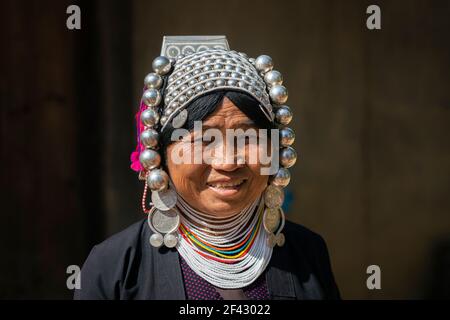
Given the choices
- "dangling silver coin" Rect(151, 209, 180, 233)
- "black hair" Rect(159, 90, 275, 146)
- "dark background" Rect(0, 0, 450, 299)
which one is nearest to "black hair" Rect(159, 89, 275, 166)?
"black hair" Rect(159, 90, 275, 146)

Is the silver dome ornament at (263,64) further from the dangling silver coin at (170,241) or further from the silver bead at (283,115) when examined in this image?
the dangling silver coin at (170,241)

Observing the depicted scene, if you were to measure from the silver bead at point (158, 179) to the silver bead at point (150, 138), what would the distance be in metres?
0.09

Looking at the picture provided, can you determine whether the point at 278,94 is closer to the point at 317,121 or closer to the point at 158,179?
the point at 158,179

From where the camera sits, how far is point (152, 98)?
6.40 ft

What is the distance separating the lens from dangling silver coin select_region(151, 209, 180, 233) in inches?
79.5

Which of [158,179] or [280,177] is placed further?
[280,177]

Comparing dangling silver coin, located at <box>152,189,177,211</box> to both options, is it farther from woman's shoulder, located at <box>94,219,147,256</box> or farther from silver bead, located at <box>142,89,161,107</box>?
silver bead, located at <box>142,89,161,107</box>

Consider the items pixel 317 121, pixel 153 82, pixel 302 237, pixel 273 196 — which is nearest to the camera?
pixel 153 82

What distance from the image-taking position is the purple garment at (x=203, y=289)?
1974mm

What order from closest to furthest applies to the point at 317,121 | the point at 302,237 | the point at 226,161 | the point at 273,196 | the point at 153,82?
the point at 226,161 < the point at 153,82 < the point at 273,196 < the point at 302,237 < the point at 317,121

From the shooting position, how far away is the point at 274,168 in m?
2.04

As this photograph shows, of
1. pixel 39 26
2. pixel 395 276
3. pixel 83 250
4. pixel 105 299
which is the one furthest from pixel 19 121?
pixel 395 276

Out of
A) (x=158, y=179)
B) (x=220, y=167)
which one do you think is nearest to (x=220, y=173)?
(x=220, y=167)

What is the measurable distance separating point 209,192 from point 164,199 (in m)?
0.17
